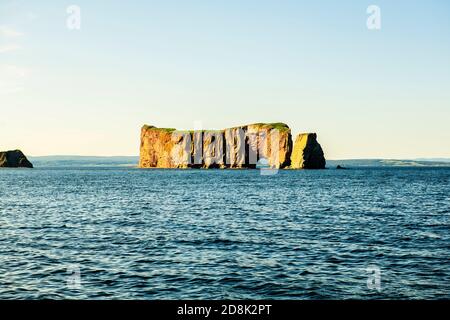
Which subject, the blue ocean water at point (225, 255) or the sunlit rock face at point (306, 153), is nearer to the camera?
the blue ocean water at point (225, 255)

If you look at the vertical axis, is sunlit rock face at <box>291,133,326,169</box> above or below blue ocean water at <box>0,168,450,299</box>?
above

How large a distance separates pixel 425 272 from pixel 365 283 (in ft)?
12.8

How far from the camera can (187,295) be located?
53.1 ft

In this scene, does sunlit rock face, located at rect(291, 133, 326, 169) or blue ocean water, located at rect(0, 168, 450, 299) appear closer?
→ blue ocean water, located at rect(0, 168, 450, 299)

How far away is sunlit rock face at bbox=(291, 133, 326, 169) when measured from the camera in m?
186

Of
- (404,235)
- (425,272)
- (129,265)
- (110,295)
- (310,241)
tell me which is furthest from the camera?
(404,235)

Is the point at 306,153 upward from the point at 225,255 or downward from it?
upward

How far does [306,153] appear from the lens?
7441 inches

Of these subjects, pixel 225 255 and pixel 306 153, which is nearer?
pixel 225 255

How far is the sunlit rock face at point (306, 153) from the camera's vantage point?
186 meters

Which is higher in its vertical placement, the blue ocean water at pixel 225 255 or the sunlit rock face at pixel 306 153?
the sunlit rock face at pixel 306 153
